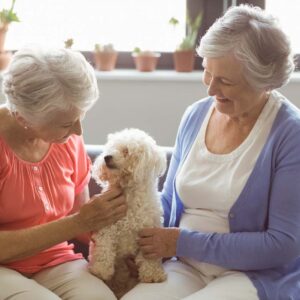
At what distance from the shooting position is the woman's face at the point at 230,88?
1.68 m

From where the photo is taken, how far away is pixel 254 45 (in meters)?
1.65

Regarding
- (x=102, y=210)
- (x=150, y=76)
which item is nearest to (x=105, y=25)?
(x=150, y=76)

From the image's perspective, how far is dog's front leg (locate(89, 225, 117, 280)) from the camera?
5.91 ft

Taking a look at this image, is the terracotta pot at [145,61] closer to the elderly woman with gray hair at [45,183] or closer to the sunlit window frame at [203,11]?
the sunlit window frame at [203,11]

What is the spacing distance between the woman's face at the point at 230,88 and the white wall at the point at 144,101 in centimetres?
126

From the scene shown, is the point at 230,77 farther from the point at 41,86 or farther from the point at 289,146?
the point at 41,86

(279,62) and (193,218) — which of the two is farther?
(193,218)

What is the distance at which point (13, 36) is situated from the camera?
3.34 meters

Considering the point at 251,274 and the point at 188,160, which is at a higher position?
the point at 188,160

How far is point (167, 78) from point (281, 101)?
128cm

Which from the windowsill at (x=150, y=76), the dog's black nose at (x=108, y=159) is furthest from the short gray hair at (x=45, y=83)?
the windowsill at (x=150, y=76)

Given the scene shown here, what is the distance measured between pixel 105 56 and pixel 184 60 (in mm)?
426

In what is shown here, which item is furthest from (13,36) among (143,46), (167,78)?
(167,78)

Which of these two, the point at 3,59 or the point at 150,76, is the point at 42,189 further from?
the point at 3,59
